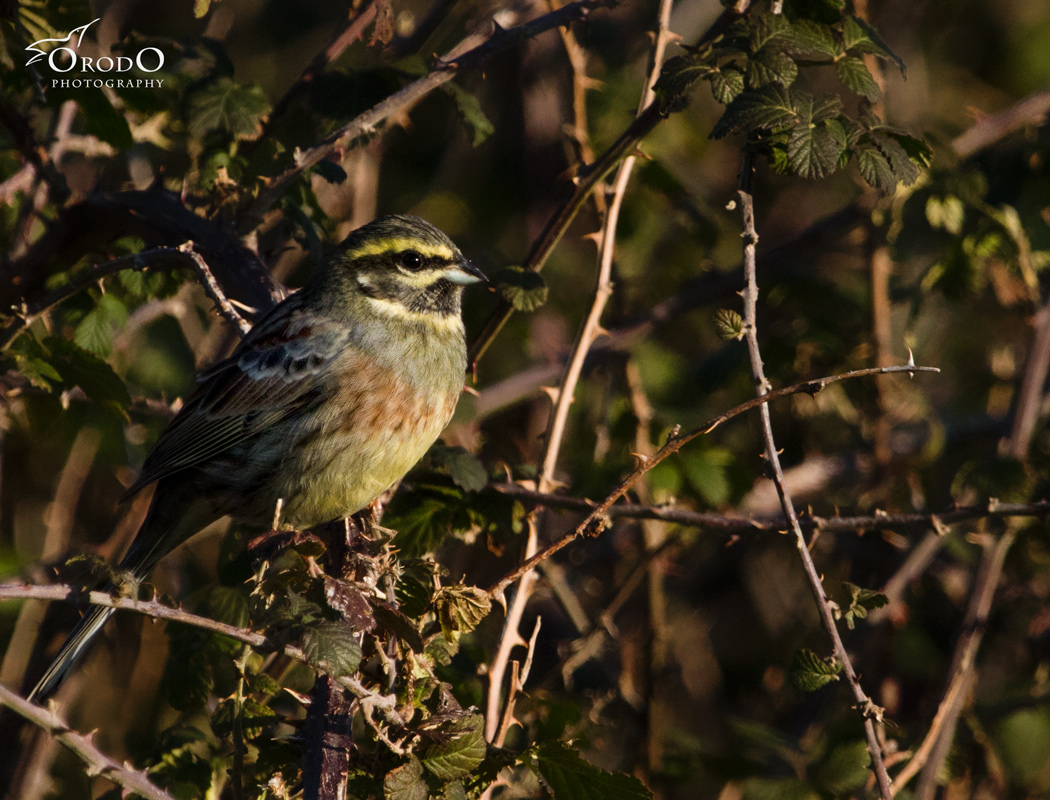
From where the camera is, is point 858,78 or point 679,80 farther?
point 858,78

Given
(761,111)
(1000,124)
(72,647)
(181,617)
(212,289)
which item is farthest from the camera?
(1000,124)

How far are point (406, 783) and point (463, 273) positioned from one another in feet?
6.17

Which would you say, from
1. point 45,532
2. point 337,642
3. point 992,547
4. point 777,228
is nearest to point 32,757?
point 45,532

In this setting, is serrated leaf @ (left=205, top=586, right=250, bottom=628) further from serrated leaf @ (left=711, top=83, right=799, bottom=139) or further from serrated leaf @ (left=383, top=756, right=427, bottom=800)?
serrated leaf @ (left=711, top=83, right=799, bottom=139)

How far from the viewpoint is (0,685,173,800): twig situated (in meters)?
2.01

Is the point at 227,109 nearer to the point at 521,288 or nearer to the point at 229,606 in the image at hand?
the point at 521,288

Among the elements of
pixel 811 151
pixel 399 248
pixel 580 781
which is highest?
pixel 811 151

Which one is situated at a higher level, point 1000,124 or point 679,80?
point 679,80

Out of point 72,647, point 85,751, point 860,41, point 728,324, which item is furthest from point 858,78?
point 72,647

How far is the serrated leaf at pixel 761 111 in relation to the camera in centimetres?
251

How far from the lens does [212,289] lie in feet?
9.50

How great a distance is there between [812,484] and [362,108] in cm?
277

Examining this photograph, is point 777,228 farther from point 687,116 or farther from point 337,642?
point 337,642

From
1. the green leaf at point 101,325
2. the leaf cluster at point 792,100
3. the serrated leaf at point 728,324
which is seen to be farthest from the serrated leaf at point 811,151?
the green leaf at point 101,325
